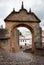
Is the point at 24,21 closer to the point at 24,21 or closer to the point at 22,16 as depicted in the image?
the point at 24,21

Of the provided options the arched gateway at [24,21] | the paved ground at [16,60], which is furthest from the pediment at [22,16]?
the paved ground at [16,60]

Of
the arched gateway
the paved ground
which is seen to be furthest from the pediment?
the paved ground

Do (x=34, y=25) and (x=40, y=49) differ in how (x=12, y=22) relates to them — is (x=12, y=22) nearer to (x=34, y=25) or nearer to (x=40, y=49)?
(x=34, y=25)

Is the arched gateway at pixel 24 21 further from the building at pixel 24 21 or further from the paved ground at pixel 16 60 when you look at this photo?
the paved ground at pixel 16 60

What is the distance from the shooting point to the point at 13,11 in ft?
105

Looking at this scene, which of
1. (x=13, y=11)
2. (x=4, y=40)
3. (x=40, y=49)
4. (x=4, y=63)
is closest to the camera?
(x=4, y=63)

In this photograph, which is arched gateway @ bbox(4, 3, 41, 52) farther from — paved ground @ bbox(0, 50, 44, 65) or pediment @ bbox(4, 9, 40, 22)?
paved ground @ bbox(0, 50, 44, 65)

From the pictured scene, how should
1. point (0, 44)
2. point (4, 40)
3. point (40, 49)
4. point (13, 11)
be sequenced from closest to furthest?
1. point (0, 44)
2. point (4, 40)
3. point (40, 49)
4. point (13, 11)

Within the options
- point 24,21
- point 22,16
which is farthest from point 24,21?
point 22,16

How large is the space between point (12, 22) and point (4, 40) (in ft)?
23.0

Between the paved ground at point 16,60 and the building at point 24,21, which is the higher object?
the building at point 24,21

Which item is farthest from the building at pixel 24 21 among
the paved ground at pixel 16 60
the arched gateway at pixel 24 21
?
the paved ground at pixel 16 60

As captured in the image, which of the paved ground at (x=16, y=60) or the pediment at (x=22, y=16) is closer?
the paved ground at (x=16, y=60)

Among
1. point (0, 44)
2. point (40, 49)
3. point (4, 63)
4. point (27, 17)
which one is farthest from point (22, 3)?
point (4, 63)
